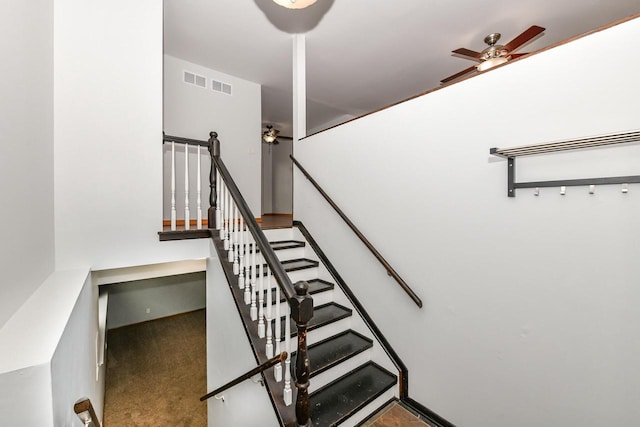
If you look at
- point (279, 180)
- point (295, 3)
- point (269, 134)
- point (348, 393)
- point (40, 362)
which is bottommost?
point (348, 393)

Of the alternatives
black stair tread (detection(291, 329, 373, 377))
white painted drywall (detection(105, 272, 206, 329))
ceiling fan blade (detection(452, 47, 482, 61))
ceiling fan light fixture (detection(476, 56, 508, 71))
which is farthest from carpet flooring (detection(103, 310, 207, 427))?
ceiling fan light fixture (detection(476, 56, 508, 71))

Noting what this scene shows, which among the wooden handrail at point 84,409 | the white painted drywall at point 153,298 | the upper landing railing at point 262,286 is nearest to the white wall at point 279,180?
the white painted drywall at point 153,298

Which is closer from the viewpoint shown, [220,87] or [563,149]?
[563,149]

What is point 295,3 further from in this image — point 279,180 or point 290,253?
point 279,180

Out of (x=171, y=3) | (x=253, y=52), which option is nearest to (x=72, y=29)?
(x=171, y=3)

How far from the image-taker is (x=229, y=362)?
2324 mm

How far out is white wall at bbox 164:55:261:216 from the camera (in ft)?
12.6

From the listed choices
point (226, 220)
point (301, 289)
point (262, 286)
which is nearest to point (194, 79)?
point (226, 220)

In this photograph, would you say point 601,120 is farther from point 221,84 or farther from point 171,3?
point 221,84

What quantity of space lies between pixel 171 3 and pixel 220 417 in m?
4.14

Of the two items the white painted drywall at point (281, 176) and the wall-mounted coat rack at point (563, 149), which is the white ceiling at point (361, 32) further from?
the white painted drywall at point (281, 176)

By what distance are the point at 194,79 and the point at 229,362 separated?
3.84 metres

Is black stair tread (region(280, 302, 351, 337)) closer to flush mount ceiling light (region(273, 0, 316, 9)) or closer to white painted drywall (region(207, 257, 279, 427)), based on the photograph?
white painted drywall (region(207, 257, 279, 427))

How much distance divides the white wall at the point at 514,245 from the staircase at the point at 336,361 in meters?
0.24
